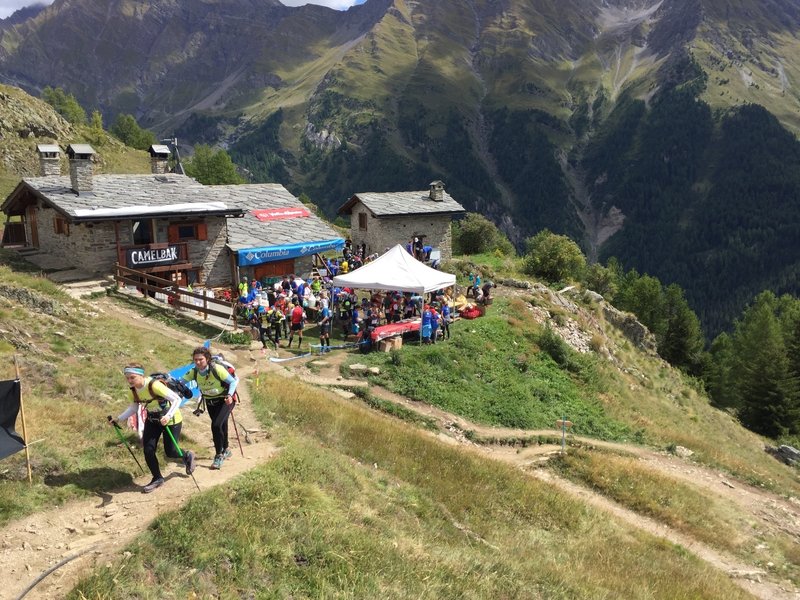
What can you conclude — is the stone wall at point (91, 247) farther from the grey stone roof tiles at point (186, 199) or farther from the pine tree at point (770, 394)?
the pine tree at point (770, 394)

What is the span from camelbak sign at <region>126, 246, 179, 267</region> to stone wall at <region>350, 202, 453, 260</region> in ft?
52.8

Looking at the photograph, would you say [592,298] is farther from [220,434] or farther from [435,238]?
[220,434]

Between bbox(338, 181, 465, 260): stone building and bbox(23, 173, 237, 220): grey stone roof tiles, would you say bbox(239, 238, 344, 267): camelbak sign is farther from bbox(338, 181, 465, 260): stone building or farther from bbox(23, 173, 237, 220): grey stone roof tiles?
bbox(338, 181, 465, 260): stone building

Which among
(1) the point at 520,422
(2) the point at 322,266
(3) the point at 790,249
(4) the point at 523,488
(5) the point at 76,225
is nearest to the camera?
(4) the point at 523,488

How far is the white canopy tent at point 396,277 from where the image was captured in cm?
2434

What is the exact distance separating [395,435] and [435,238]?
29.5m

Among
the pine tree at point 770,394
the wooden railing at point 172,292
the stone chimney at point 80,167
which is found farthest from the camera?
the pine tree at point 770,394

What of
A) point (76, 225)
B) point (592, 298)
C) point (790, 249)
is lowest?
point (790, 249)

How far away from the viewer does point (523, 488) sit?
43.0 feet

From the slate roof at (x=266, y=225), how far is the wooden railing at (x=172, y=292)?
17.4 ft

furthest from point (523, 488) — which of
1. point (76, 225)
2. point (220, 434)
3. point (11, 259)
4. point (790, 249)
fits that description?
point (790, 249)

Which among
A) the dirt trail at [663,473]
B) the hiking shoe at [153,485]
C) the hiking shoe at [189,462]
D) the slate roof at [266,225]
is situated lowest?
the dirt trail at [663,473]

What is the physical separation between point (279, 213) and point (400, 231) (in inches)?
379

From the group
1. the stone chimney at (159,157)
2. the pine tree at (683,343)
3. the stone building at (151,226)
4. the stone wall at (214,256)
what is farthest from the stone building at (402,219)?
the pine tree at (683,343)
